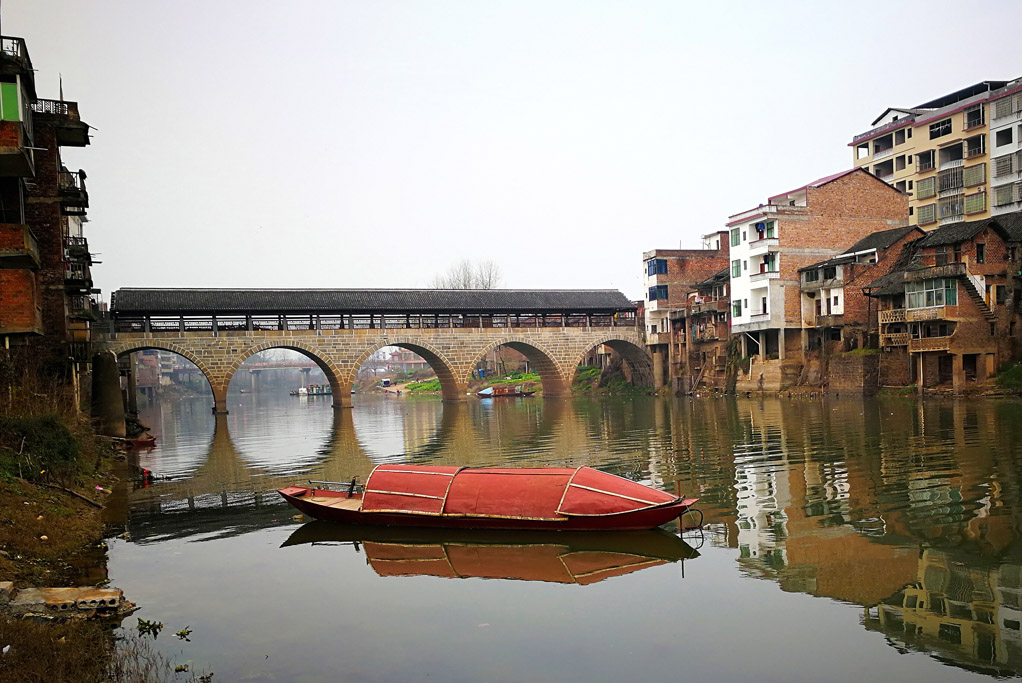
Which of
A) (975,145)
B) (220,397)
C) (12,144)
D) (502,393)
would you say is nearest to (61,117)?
(12,144)

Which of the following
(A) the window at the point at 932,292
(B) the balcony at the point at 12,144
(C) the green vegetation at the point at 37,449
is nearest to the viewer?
(C) the green vegetation at the point at 37,449

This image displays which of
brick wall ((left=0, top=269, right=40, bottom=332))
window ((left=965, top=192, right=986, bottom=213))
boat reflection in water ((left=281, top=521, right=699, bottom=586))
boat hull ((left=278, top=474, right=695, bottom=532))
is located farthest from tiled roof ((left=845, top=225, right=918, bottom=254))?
brick wall ((left=0, top=269, right=40, bottom=332))

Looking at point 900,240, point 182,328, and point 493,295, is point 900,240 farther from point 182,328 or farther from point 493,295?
point 182,328

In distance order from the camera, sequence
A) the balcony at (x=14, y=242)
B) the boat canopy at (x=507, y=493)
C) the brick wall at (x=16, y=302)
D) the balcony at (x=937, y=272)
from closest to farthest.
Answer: the boat canopy at (x=507, y=493)
the balcony at (x=14, y=242)
the brick wall at (x=16, y=302)
the balcony at (x=937, y=272)

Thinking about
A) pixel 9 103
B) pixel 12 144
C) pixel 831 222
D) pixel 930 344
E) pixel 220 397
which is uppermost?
pixel 9 103

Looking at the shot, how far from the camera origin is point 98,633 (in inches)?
362

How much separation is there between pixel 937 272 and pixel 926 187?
18.8 metres

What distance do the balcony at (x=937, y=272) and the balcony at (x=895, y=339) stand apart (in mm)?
2524

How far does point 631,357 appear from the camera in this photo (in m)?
60.6

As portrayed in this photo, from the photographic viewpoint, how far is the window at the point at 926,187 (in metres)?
51.8

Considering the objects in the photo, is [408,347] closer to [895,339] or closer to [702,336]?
[702,336]

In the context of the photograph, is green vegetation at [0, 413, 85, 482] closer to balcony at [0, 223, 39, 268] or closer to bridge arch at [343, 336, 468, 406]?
balcony at [0, 223, 39, 268]

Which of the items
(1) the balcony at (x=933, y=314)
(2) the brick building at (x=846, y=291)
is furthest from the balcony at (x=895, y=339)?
(2) the brick building at (x=846, y=291)

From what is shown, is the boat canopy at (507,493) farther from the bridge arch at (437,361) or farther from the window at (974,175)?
the window at (974,175)
